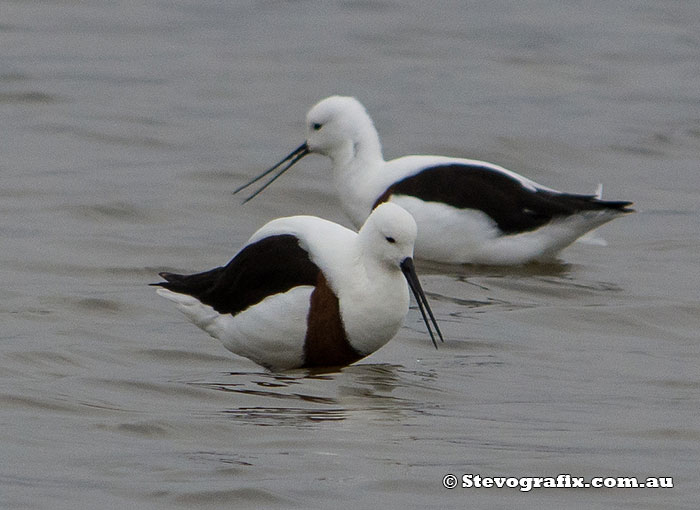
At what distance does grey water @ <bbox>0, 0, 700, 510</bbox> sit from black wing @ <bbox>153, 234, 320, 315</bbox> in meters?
0.30

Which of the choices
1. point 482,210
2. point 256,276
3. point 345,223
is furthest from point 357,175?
point 256,276

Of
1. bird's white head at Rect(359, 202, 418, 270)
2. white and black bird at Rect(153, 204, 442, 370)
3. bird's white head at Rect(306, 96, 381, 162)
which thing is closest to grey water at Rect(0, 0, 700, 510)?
white and black bird at Rect(153, 204, 442, 370)

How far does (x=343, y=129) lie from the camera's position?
9.70m

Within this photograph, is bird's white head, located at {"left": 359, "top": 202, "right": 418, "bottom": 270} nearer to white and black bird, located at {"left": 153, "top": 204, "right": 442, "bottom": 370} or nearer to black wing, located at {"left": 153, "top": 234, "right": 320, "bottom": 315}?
white and black bird, located at {"left": 153, "top": 204, "right": 442, "bottom": 370}

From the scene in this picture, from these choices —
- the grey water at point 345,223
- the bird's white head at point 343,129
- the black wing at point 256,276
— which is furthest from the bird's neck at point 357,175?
the black wing at point 256,276

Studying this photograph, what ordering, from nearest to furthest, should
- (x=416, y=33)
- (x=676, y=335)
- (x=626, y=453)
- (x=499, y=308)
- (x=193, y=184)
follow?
(x=626, y=453) < (x=676, y=335) < (x=499, y=308) < (x=193, y=184) < (x=416, y=33)

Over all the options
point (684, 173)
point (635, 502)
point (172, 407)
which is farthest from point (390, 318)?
point (684, 173)

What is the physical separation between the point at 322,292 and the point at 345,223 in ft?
13.3

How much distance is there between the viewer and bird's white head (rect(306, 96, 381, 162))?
31.7 feet

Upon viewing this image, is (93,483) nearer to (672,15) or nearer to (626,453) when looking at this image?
(626,453)

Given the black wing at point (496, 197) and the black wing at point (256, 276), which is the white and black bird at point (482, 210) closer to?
the black wing at point (496, 197)

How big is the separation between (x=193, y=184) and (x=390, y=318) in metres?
4.83

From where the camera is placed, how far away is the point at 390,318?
21.3 feet

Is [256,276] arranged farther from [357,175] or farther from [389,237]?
[357,175]
